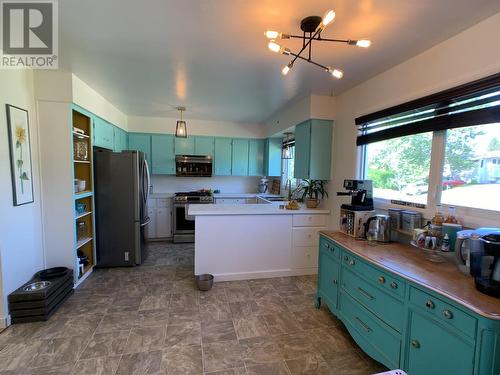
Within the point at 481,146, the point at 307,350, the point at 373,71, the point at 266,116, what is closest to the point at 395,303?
the point at 307,350

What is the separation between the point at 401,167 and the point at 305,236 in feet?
Answer: 4.91

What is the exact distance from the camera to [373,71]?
97.7 inches

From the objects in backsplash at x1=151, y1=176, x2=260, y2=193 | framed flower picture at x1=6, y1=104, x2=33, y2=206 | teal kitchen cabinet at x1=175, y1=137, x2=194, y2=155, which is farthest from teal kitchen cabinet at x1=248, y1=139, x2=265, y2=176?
framed flower picture at x1=6, y1=104, x2=33, y2=206

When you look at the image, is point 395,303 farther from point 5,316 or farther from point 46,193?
point 46,193

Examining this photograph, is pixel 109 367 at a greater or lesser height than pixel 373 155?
lesser

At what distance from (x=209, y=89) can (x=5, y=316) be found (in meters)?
3.08

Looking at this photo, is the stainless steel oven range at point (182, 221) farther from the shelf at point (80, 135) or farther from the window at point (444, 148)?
the window at point (444, 148)

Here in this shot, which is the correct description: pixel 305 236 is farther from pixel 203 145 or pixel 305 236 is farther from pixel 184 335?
pixel 203 145

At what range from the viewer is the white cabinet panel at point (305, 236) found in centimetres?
335

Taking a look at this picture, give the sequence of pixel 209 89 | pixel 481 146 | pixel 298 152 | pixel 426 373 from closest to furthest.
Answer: pixel 426 373, pixel 481 146, pixel 209 89, pixel 298 152

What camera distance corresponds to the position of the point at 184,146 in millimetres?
→ 5125

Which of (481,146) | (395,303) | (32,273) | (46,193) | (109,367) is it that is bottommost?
(109,367)

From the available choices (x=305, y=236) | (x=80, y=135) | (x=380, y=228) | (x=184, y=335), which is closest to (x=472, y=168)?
(x=380, y=228)

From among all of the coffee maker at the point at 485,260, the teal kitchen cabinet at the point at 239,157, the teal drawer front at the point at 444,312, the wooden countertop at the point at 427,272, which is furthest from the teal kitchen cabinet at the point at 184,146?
the coffee maker at the point at 485,260
